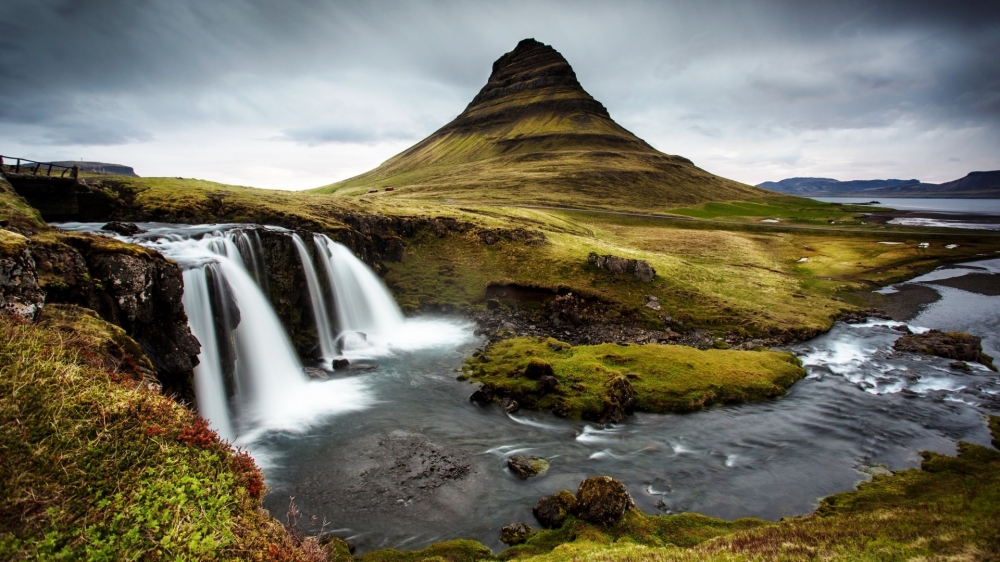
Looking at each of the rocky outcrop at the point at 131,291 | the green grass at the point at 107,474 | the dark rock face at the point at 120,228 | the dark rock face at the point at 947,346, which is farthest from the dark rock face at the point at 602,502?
the dark rock face at the point at 947,346

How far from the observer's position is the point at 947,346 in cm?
3466

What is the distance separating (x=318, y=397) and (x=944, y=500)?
2974 centimetres

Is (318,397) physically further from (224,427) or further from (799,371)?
(799,371)

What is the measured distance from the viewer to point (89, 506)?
793 cm

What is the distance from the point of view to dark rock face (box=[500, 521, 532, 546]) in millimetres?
15461

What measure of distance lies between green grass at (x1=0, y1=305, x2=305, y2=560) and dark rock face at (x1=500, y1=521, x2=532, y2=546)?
837 cm

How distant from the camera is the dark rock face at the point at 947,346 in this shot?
111ft

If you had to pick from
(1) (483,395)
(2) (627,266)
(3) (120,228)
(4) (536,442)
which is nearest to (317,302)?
(3) (120,228)

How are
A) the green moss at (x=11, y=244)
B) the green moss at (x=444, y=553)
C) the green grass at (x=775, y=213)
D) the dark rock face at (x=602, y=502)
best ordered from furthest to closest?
the green grass at (x=775, y=213) → the dark rock face at (x=602, y=502) → the green moss at (x=444, y=553) → the green moss at (x=11, y=244)

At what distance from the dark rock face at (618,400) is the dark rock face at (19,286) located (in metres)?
24.2

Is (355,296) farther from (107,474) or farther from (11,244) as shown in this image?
(107,474)

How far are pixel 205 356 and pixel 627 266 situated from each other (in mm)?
39352

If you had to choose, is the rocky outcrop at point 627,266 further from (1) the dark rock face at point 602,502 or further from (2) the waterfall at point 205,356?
(2) the waterfall at point 205,356

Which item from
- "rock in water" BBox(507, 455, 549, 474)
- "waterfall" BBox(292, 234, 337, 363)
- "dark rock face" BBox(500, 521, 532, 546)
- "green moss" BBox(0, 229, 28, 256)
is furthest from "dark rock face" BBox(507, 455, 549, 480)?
"waterfall" BBox(292, 234, 337, 363)
